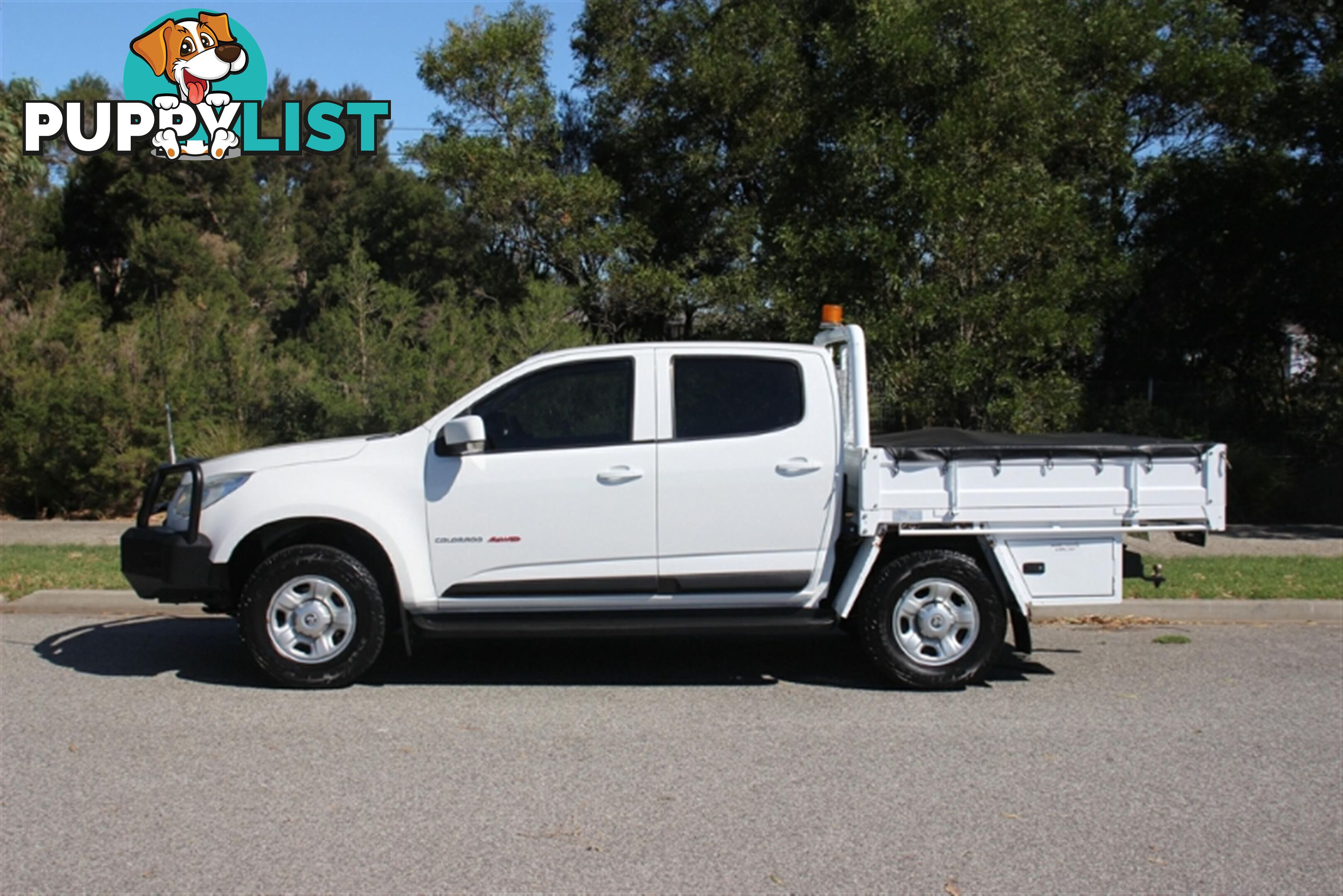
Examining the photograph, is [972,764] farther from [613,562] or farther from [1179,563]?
[1179,563]

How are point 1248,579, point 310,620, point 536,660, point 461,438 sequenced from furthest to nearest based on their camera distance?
point 1248,579
point 536,660
point 310,620
point 461,438

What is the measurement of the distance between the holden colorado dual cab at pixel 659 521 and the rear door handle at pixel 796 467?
11 millimetres

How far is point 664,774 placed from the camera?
582cm

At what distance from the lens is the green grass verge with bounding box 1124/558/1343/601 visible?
33.5 feet

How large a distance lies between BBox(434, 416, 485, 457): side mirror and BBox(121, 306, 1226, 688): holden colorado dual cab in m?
0.01

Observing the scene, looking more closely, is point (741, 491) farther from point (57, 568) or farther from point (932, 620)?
point (57, 568)

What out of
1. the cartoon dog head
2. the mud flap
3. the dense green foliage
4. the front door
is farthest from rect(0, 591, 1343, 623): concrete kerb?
the cartoon dog head

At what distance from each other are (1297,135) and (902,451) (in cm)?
1269

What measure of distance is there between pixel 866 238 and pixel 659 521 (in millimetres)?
7890

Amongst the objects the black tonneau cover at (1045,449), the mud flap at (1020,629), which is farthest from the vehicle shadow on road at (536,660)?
the black tonneau cover at (1045,449)

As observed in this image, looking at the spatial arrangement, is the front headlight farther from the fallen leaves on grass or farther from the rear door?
the fallen leaves on grass

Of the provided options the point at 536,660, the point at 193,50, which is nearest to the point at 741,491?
the point at 536,660

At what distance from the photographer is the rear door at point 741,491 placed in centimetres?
727

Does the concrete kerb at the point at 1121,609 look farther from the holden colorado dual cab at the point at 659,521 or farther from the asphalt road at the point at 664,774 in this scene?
the holden colorado dual cab at the point at 659,521
